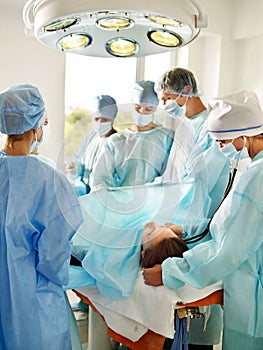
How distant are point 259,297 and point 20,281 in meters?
0.92

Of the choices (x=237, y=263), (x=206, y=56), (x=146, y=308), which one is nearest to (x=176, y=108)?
(x=237, y=263)

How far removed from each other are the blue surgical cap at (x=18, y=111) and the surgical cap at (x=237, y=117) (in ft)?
2.34

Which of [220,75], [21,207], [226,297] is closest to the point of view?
Result: [21,207]

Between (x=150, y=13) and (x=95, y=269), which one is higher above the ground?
(x=150, y=13)

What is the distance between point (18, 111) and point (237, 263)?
100 cm

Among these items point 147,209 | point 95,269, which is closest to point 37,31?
point 147,209

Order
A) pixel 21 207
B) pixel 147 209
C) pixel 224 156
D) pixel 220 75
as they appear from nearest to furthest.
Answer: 1. pixel 21 207
2. pixel 147 209
3. pixel 224 156
4. pixel 220 75

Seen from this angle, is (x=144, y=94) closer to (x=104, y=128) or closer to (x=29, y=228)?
(x=104, y=128)

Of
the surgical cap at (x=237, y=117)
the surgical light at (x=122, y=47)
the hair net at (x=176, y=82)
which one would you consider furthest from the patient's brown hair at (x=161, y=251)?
the hair net at (x=176, y=82)

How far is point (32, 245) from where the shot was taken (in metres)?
1.71

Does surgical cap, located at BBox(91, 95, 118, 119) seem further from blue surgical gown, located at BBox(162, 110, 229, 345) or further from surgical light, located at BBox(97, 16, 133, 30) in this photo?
surgical light, located at BBox(97, 16, 133, 30)

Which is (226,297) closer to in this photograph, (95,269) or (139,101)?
(95,269)

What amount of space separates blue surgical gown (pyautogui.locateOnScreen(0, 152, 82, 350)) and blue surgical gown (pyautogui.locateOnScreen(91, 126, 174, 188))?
0.25 metres

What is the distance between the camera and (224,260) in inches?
72.2
